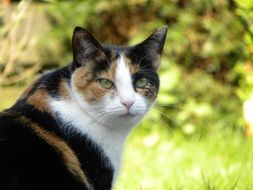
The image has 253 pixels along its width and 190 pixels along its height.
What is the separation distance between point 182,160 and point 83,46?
181cm

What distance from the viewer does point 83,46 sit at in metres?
3.09

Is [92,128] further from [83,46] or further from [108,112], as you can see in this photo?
[83,46]

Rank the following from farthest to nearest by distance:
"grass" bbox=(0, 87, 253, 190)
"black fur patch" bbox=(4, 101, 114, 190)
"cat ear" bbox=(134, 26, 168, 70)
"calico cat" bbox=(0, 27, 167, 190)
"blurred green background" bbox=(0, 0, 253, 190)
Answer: "blurred green background" bbox=(0, 0, 253, 190)
"grass" bbox=(0, 87, 253, 190)
"cat ear" bbox=(134, 26, 168, 70)
"black fur patch" bbox=(4, 101, 114, 190)
"calico cat" bbox=(0, 27, 167, 190)

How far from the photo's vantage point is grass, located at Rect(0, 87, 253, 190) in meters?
3.66

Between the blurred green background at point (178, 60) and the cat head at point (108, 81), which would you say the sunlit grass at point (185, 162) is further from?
the cat head at point (108, 81)

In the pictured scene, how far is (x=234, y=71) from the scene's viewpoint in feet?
17.9

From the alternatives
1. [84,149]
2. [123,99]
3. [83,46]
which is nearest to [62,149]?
[84,149]

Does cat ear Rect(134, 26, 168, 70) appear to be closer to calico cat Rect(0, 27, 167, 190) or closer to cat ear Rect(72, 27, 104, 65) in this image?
calico cat Rect(0, 27, 167, 190)

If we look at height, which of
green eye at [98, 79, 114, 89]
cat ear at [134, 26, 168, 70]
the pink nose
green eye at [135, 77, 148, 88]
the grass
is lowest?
the grass

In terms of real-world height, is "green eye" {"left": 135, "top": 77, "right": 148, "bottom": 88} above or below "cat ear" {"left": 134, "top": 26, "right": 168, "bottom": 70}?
below

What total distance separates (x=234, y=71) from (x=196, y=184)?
2.11 m

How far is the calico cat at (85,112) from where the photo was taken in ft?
9.16

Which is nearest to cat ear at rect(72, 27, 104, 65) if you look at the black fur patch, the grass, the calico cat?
the calico cat

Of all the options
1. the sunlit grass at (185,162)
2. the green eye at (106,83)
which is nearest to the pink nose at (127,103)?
the green eye at (106,83)
